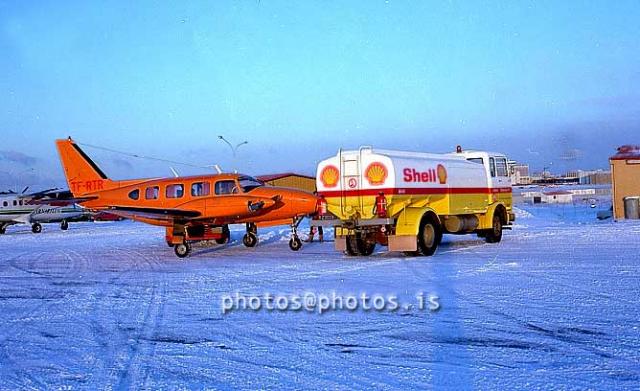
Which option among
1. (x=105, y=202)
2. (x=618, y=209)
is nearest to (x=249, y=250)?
(x=105, y=202)

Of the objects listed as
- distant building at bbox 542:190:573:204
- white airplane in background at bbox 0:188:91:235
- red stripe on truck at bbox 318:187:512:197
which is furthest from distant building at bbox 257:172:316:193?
red stripe on truck at bbox 318:187:512:197

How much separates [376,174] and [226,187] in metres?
6.15

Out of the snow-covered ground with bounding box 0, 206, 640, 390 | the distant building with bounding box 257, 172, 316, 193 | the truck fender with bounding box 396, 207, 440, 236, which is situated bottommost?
the snow-covered ground with bounding box 0, 206, 640, 390

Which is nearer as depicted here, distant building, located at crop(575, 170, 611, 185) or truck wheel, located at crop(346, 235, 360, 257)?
truck wheel, located at crop(346, 235, 360, 257)

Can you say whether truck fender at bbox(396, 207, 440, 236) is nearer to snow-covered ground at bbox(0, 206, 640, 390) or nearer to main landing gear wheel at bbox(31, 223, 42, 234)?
snow-covered ground at bbox(0, 206, 640, 390)

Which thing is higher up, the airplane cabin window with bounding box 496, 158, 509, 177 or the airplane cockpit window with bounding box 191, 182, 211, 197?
the airplane cabin window with bounding box 496, 158, 509, 177

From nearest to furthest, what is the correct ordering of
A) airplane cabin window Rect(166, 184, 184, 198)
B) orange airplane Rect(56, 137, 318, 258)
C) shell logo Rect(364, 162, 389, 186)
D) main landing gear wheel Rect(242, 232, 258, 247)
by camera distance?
1. shell logo Rect(364, 162, 389, 186)
2. orange airplane Rect(56, 137, 318, 258)
3. airplane cabin window Rect(166, 184, 184, 198)
4. main landing gear wheel Rect(242, 232, 258, 247)

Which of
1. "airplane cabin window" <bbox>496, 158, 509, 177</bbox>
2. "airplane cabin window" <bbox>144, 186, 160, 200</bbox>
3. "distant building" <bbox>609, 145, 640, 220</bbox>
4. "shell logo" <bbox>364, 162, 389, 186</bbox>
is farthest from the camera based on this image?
"distant building" <bbox>609, 145, 640, 220</bbox>

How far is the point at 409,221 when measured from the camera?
17797 mm

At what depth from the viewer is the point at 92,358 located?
7797 millimetres

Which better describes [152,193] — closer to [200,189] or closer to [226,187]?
[200,189]

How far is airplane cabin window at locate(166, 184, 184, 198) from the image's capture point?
902 inches

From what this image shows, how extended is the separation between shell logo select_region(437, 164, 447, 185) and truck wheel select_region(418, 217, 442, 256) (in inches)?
53.1

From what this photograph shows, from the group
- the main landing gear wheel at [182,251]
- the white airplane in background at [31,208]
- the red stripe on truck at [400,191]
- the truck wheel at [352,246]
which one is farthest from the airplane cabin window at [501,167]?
the white airplane in background at [31,208]
